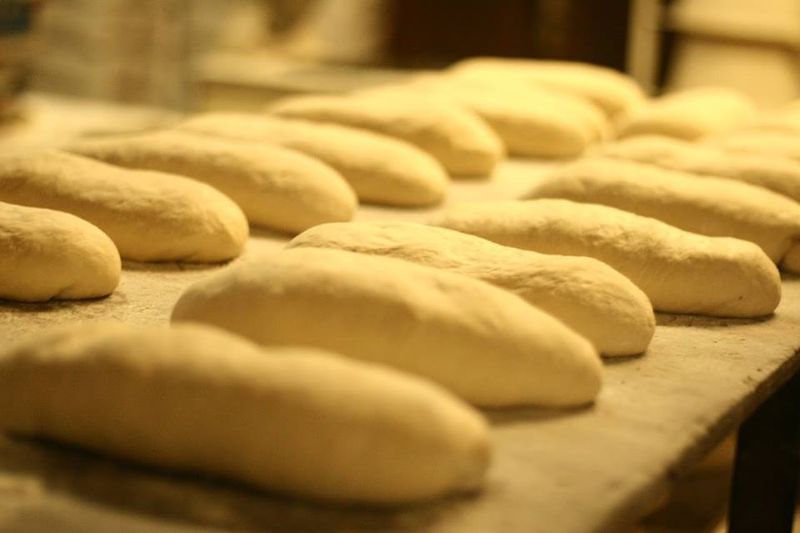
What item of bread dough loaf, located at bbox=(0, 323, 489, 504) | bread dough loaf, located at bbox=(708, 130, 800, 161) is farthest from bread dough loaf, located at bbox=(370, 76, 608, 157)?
bread dough loaf, located at bbox=(0, 323, 489, 504)

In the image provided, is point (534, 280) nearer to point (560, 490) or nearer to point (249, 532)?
point (560, 490)

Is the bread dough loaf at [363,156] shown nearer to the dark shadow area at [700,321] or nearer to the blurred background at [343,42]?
the dark shadow area at [700,321]

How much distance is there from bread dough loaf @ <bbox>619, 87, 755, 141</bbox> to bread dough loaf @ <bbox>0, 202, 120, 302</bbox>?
1777 mm

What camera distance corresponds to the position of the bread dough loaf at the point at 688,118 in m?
2.90

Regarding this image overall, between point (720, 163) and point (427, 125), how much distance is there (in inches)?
26.0

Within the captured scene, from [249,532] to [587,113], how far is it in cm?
236

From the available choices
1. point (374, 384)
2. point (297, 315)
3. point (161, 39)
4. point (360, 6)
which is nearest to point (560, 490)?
point (374, 384)

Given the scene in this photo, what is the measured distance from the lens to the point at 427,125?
252 centimetres

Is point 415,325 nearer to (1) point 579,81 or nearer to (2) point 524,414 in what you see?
(2) point 524,414

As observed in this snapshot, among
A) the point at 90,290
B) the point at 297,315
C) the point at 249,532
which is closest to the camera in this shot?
the point at 249,532

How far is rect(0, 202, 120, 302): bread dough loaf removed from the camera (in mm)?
1490

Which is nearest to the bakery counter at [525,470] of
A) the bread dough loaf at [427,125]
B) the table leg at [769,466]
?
the table leg at [769,466]

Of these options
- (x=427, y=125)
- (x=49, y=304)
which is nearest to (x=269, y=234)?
(x=49, y=304)

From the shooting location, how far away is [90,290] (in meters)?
1.53
